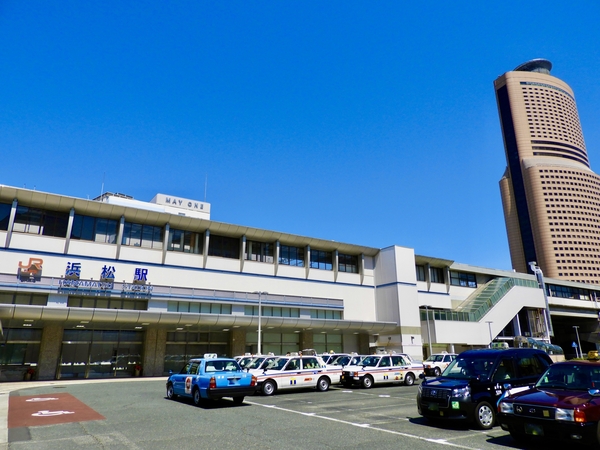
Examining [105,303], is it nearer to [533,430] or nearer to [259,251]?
[259,251]

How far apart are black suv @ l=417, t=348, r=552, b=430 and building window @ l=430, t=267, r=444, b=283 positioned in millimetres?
39461

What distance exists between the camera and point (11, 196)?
97.3 ft

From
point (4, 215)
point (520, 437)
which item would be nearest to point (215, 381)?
point (520, 437)

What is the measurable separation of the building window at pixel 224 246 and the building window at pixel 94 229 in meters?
8.12

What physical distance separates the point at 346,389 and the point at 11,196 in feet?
85.8

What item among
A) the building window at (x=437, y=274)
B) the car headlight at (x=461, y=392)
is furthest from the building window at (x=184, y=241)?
the car headlight at (x=461, y=392)

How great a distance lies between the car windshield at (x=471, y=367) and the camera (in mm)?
11235

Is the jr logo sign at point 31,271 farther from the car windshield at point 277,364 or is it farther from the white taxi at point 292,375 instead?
the car windshield at point 277,364

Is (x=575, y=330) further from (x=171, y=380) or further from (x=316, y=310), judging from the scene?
(x=171, y=380)

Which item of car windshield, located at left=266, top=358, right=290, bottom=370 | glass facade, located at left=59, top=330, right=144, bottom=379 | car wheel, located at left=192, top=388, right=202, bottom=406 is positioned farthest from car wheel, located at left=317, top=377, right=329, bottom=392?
glass facade, located at left=59, top=330, right=144, bottom=379

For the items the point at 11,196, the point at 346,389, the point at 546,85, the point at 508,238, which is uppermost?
the point at 546,85

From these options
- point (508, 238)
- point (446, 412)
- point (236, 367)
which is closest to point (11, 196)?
point (236, 367)

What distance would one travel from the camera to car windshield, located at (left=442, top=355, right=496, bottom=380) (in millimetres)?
11235

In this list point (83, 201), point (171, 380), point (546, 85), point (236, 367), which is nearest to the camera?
point (236, 367)
